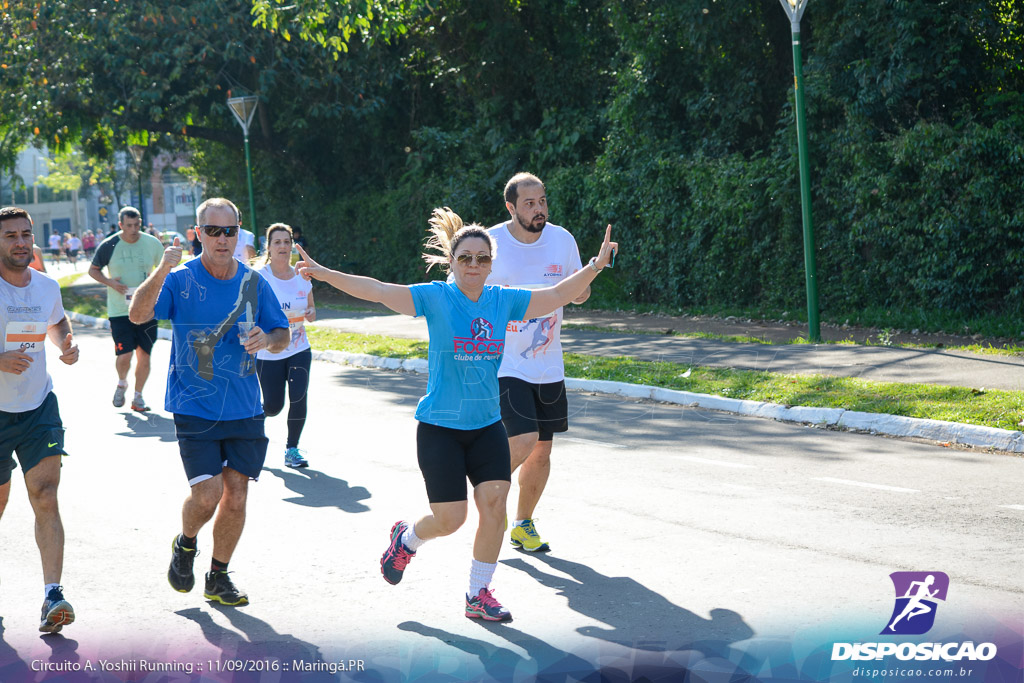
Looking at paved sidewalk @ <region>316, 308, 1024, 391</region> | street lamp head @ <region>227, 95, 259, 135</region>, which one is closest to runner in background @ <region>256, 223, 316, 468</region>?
paved sidewalk @ <region>316, 308, 1024, 391</region>

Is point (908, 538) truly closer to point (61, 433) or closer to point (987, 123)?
point (61, 433)

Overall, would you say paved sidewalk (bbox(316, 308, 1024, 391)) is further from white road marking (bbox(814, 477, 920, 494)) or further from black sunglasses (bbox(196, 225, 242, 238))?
black sunglasses (bbox(196, 225, 242, 238))

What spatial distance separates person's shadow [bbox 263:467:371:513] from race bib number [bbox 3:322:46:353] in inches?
98.2

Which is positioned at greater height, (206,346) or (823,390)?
(206,346)

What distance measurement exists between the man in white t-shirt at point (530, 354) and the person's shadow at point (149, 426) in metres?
4.71

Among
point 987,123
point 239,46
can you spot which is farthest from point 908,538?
point 239,46

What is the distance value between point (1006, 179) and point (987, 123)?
4.54ft

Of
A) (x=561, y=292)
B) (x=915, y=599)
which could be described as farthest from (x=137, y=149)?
(x=915, y=599)

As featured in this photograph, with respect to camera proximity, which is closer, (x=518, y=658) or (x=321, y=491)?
(x=518, y=658)

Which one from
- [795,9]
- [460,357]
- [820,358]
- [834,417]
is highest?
[795,9]

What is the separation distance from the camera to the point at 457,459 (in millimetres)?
5098

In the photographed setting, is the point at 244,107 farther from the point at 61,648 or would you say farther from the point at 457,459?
the point at 61,648

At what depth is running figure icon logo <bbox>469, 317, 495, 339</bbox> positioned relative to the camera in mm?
5137

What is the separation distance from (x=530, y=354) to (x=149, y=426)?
19.1 ft
